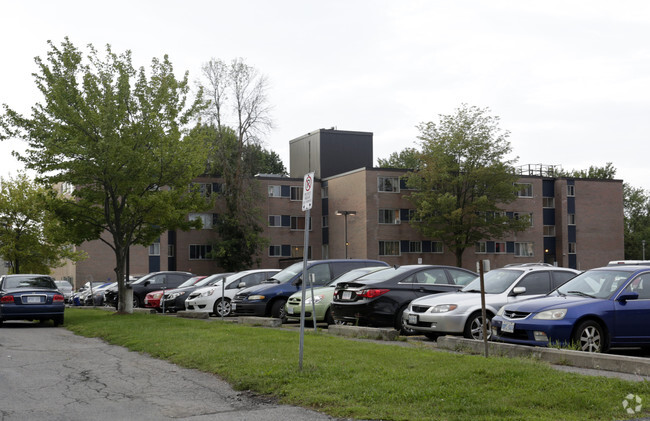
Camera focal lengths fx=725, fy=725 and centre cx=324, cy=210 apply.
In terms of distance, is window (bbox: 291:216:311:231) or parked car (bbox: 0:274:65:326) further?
window (bbox: 291:216:311:231)

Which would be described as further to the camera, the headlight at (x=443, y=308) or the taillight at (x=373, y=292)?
the taillight at (x=373, y=292)

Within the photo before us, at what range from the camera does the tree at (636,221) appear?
10338 cm

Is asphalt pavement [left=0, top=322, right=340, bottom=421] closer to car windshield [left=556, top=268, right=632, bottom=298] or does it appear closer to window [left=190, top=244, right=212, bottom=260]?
car windshield [left=556, top=268, right=632, bottom=298]

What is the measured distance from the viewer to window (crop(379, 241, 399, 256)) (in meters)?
65.3

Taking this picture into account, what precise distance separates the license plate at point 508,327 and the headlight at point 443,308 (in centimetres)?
170

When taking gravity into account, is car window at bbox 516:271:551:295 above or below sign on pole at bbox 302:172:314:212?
below

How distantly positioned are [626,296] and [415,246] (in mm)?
56053

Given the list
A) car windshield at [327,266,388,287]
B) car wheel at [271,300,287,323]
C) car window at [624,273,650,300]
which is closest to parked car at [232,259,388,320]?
car wheel at [271,300,287,323]

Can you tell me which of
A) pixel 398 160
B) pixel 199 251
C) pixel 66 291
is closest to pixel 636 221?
pixel 398 160

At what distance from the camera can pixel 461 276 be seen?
54.5ft

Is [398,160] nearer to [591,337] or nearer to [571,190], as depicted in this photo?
[571,190]

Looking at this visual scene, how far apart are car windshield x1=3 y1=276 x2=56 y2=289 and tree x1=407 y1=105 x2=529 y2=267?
42.8 metres

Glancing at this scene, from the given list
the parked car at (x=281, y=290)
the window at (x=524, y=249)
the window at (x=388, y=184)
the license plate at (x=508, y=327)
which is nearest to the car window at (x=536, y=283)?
the license plate at (x=508, y=327)

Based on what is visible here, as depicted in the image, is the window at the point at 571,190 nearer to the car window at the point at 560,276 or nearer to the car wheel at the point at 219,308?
the car wheel at the point at 219,308
